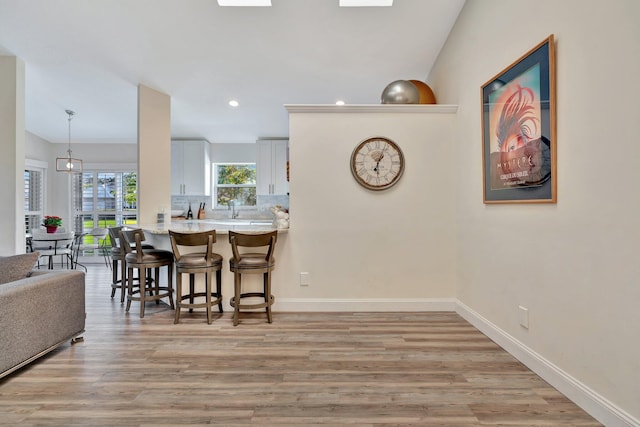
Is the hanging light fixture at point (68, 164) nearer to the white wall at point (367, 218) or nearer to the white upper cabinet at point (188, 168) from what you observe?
the white upper cabinet at point (188, 168)

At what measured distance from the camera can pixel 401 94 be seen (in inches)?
144

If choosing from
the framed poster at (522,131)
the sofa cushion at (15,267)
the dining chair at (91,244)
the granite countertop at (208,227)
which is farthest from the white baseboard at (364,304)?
the dining chair at (91,244)

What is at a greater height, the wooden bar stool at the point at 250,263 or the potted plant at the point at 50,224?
the potted plant at the point at 50,224

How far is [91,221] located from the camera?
23.9 ft

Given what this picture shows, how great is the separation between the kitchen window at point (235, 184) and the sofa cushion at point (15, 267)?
15.4 feet

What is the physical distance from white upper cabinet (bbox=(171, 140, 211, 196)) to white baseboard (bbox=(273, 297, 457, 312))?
390 centimetres

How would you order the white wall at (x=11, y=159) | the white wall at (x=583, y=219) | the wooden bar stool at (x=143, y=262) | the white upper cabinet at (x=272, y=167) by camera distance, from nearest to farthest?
the white wall at (x=583, y=219)
the wooden bar stool at (x=143, y=262)
the white wall at (x=11, y=159)
the white upper cabinet at (x=272, y=167)

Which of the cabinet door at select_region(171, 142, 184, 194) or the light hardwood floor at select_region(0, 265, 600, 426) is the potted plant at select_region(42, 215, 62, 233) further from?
the light hardwood floor at select_region(0, 265, 600, 426)

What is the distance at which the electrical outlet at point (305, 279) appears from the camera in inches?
144

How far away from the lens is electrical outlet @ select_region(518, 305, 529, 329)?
2.41m

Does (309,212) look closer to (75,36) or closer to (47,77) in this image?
(75,36)

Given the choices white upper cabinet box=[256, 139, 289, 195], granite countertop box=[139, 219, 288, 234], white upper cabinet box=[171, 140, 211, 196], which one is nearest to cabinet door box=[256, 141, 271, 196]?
white upper cabinet box=[256, 139, 289, 195]

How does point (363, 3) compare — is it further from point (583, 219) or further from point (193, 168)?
point (193, 168)

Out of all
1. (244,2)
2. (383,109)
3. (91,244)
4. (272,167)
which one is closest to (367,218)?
(383,109)
